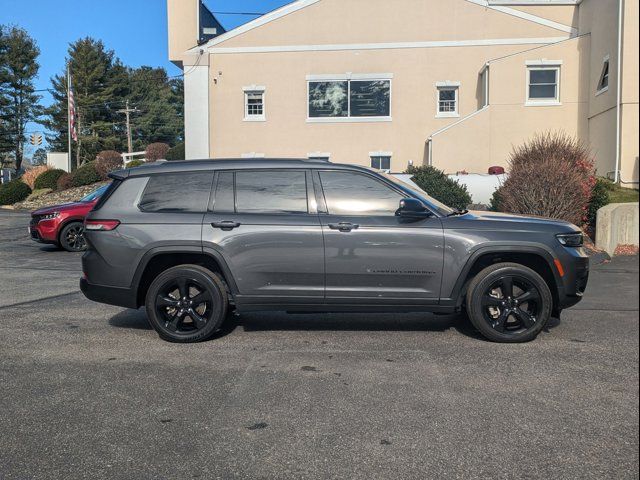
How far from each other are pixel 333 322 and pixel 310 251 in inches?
56.5

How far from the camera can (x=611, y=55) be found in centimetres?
1861

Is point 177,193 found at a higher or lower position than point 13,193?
lower

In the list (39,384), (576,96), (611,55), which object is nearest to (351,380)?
(39,384)

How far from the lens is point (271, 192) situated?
5.97 m

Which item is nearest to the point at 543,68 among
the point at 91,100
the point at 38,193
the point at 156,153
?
the point at 156,153

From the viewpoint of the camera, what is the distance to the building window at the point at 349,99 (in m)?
24.4

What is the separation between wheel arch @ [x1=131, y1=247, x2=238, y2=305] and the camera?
5797 mm

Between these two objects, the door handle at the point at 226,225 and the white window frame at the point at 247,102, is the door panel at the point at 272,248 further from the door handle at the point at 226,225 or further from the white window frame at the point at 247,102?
the white window frame at the point at 247,102

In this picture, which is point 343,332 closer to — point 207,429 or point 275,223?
point 275,223

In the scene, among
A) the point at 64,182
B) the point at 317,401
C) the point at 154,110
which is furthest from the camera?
the point at 154,110

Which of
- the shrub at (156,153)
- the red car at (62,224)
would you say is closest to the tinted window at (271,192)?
the red car at (62,224)

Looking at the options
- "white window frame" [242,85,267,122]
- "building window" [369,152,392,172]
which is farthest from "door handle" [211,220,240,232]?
"white window frame" [242,85,267,122]

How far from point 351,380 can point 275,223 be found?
1.82 m

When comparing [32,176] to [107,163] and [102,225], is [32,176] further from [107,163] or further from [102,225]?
[102,225]
